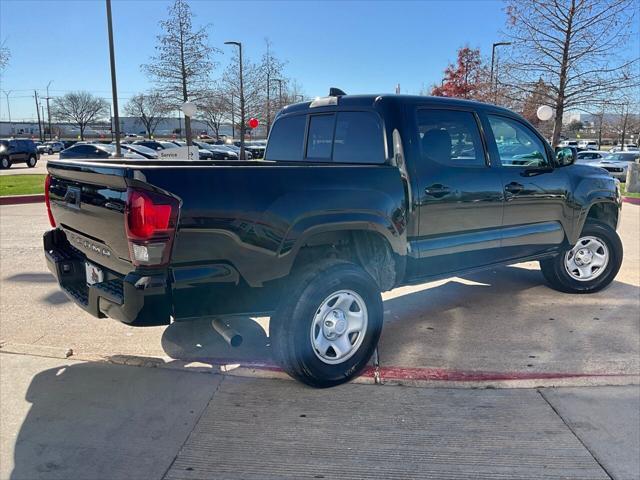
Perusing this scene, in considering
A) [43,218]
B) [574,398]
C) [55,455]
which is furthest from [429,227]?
[43,218]

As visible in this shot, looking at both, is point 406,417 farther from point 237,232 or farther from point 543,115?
point 543,115

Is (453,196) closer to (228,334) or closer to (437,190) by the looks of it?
(437,190)

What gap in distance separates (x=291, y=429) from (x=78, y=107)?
112390 mm

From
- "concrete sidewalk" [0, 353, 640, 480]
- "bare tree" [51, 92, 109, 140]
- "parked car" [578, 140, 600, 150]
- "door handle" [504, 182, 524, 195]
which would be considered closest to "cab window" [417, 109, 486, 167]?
"door handle" [504, 182, 524, 195]

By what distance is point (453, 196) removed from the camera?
409cm

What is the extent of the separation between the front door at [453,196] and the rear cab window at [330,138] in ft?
1.17

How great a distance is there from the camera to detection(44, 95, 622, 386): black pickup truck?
2807 millimetres

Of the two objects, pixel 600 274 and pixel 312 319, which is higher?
pixel 312 319

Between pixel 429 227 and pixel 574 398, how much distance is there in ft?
5.11

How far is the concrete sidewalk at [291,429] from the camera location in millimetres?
2635

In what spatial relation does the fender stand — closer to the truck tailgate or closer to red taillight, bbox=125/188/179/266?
red taillight, bbox=125/188/179/266

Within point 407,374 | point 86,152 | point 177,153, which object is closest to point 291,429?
point 407,374

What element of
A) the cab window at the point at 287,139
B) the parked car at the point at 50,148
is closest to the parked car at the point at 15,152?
the parked car at the point at 50,148

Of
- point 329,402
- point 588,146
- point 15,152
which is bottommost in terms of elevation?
point 329,402
